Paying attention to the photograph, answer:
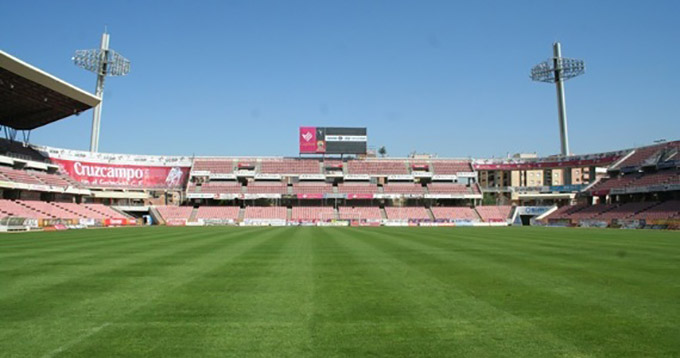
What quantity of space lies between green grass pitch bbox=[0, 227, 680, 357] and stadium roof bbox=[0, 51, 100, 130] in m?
30.1

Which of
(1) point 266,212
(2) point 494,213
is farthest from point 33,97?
(2) point 494,213

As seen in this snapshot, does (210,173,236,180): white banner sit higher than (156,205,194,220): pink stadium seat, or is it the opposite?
(210,173,236,180): white banner

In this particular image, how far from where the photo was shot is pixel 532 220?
63.9 m

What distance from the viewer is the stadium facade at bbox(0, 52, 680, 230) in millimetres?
49156

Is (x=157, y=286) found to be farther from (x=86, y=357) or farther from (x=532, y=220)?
(x=532, y=220)

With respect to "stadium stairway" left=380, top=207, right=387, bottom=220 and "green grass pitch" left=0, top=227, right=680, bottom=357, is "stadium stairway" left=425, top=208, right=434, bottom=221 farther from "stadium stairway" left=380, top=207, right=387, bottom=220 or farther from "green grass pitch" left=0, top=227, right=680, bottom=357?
"green grass pitch" left=0, top=227, right=680, bottom=357

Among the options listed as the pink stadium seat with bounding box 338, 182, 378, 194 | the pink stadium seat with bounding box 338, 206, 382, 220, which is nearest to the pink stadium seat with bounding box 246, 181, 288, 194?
the pink stadium seat with bounding box 338, 182, 378, 194

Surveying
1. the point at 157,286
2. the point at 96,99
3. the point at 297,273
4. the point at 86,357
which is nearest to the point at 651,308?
the point at 297,273

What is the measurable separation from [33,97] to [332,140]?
43.9 meters

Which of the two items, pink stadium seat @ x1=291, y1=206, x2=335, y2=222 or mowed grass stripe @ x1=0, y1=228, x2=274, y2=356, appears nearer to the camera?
mowed grass stripe @ x1=0, y1=228, x2=274, y2=356

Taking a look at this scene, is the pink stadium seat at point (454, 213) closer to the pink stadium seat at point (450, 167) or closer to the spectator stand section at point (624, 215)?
the pink stadium seat at point (450, 167)

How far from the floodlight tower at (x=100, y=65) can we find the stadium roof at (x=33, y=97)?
15.1m

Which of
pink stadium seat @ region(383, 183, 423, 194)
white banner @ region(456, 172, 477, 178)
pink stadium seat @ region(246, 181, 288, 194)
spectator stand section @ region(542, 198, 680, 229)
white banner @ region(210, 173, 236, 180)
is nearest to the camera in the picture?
spectator stand section @ region(542, 198, 680, 229)

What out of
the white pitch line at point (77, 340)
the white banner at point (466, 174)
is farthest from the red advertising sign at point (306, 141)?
the white pitch line at point (77, 340)
